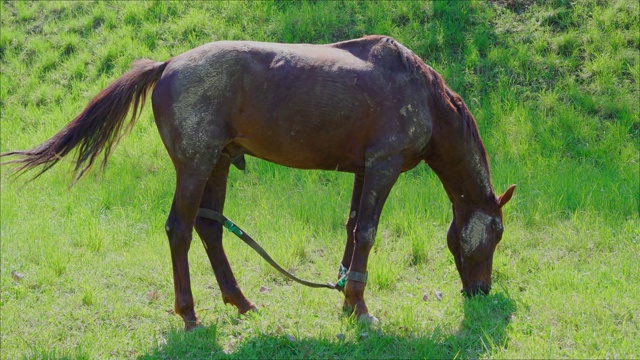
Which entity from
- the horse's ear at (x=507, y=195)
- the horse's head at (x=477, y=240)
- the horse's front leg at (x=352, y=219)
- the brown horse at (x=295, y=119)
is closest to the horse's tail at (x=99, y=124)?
the brown horse at (x=295, y=119)

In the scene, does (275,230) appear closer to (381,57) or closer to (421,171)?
(421,171)

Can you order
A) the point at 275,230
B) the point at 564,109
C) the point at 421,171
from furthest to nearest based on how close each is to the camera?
1. the point at 564,109
2. the point at 421,171
3. the point at 275,230

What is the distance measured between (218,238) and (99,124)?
1.32 m

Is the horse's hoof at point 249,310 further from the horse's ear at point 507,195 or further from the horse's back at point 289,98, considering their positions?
the horse's ear at point 507,195

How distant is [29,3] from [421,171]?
30.3ft

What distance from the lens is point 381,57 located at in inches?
231

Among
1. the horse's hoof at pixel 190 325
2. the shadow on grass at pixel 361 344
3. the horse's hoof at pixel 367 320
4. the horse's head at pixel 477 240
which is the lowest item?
the horse's hoof at pixel 190 325

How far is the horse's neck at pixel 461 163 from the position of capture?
5.98m

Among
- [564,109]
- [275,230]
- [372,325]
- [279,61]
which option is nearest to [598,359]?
[372,325]

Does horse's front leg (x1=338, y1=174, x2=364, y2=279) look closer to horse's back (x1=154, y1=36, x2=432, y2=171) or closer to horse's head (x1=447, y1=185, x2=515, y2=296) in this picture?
horse's back (x1=154, y1=36, x2=432, y2=171)

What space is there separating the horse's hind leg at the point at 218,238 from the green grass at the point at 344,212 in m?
0.21

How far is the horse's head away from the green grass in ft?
0.63

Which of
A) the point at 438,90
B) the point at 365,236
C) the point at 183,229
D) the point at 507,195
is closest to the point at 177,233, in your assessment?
the point at 183,229

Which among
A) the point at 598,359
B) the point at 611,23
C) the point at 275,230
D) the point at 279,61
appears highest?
the point at 279,61
